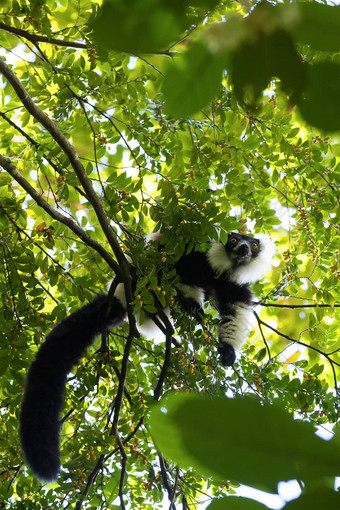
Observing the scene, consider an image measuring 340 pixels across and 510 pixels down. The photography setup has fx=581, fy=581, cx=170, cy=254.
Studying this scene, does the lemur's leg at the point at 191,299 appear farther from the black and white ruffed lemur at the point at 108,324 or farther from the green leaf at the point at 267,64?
the green leaf at the point at 267,64

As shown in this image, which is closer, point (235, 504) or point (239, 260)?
point (235, 504)

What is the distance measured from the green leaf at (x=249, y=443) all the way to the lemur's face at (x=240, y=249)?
4078 millimetres

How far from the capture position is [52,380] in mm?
3061

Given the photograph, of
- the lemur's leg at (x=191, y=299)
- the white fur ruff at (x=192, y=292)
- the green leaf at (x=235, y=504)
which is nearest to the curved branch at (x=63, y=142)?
the lemur's leg at (x=191, y=299)

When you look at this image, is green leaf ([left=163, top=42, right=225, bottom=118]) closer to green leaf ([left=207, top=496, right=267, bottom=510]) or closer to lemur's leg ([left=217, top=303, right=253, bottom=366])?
green leaf ([left=207, top=496, right=267, bottom=510])

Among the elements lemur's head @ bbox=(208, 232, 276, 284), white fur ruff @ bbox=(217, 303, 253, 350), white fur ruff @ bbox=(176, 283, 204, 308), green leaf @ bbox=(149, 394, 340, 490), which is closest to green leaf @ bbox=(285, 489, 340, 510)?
green leaf @ bbox=(149, 394, 340, 490)

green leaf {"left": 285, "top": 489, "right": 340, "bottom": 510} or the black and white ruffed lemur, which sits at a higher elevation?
the black and white ruffed lemur

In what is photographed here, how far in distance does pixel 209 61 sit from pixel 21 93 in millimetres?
2518

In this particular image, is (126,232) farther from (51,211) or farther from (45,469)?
(45,469)

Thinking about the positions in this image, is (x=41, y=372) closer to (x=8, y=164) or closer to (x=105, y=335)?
(x=105, y=335)

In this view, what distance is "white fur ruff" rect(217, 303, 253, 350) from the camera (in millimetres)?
4082

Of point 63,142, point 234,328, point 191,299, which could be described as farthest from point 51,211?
point 234,328

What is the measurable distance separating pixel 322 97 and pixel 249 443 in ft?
0.85

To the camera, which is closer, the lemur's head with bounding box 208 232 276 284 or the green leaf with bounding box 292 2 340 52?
the green leaf with bounding box 292 2 340 52
